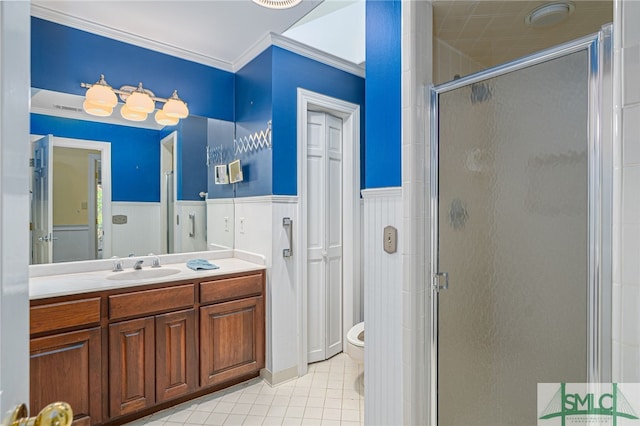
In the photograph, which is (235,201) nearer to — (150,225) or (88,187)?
(150,225)

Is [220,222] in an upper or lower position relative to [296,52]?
lower

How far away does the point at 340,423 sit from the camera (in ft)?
6.42

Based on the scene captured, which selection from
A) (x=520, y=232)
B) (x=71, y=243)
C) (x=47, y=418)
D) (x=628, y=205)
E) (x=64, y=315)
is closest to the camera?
(x=47, y=418)

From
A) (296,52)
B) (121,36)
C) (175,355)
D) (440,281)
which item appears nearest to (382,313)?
(440,281)

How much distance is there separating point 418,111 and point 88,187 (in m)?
2.24

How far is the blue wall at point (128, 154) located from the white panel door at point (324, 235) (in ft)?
4.04

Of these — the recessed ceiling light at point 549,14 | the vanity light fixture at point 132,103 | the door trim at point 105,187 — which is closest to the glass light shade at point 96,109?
the vanity light fixture at point 132,103

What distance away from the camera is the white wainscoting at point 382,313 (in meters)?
1.45

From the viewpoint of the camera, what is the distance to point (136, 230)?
8.10 feet

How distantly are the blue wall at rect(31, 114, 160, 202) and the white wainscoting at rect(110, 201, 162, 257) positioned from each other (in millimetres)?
63

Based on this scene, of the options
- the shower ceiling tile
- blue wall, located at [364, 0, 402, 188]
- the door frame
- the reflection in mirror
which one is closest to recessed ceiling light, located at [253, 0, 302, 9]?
blue wall, located at [364, 0, 402, 188]

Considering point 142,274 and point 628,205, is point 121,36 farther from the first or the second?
point 628,205

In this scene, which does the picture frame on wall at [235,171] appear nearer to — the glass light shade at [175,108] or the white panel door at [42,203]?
the glass light shade at [175,108]

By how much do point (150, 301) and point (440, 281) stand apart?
167cm
